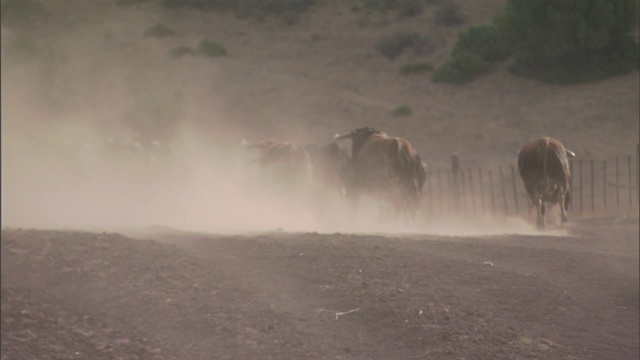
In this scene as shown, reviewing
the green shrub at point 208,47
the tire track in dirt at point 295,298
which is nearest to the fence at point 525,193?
the green shrub at point 208,47

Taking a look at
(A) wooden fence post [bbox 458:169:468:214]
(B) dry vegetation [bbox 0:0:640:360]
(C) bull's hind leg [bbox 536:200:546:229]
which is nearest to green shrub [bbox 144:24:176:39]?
(B) dry vegetation [bbox 0:0:640:360]

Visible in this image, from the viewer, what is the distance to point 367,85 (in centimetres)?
3189

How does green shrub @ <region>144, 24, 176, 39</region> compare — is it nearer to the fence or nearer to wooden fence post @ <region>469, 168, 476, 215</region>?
the fence

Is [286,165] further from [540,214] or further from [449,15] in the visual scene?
[449,15]

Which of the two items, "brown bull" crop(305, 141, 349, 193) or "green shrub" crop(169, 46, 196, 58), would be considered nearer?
"green shrub" crop(169, 46, 196, 58)

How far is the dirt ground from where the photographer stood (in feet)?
34.8

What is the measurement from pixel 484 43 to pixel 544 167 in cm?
344

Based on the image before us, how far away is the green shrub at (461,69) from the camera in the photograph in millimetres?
24984

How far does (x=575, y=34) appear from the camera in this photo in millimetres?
15836

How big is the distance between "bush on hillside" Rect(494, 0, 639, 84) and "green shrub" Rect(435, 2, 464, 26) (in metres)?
0.61

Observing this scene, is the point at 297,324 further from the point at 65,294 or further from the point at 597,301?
the point at 65,294

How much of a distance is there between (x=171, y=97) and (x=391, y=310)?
4083 cm

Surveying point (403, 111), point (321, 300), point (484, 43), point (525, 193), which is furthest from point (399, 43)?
point (403, 111)

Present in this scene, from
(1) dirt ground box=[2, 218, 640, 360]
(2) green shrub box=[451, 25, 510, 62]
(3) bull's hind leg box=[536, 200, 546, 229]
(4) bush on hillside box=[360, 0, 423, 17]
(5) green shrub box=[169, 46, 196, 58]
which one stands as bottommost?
(1) dirt ground box=[2, 218, 640, 360]
